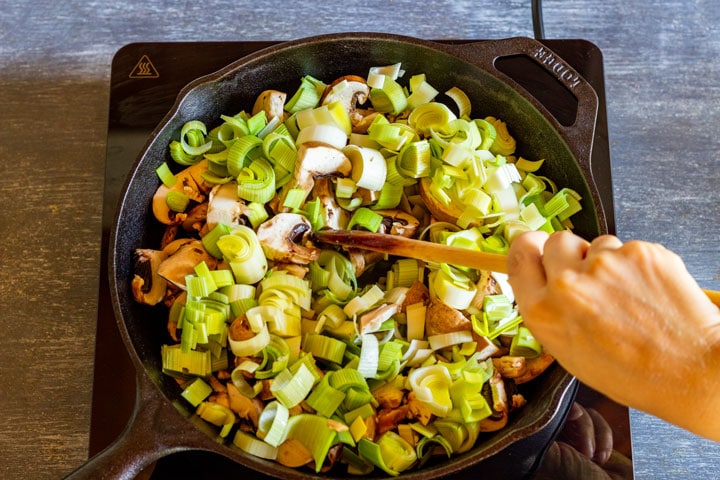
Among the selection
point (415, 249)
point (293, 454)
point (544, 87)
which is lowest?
point (293, 454)

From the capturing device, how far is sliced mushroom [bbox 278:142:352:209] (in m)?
1.30

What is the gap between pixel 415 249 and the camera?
3.79 ft

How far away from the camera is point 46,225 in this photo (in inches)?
58.5

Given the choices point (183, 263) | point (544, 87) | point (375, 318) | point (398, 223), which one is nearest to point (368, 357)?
point (375, 318)

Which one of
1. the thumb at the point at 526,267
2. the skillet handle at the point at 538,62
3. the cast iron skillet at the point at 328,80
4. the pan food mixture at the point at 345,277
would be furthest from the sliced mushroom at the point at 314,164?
the thumb at the point at 526,267

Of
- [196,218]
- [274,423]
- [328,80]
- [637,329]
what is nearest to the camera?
[637,329]

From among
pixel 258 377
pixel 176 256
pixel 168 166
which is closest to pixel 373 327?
pixel 258 377

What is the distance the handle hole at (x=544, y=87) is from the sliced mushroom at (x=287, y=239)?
1.98ft

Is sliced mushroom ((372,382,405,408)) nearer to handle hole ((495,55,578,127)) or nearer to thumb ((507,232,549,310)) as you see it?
thumb ((507,232,549,310))

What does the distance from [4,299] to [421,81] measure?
1016 mm

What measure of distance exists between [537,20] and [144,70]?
92cm

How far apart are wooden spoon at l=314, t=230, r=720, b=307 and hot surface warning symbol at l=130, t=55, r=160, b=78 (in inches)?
22.3

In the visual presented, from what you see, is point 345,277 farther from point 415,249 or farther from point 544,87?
point 544,87

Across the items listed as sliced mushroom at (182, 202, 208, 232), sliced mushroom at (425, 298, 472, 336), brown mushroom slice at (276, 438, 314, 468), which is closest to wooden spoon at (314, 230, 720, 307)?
sliced mushroom at (425, 298, 472, 336)
